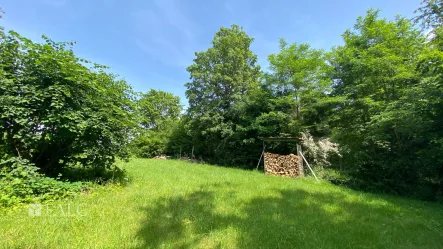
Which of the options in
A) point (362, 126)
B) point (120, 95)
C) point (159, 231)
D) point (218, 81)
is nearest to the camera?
point (159, 231)

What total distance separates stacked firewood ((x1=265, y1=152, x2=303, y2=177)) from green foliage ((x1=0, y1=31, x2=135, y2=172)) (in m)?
7.53

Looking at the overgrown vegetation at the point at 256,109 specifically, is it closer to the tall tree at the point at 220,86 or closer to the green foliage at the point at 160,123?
the tall tree at the point at 220,86

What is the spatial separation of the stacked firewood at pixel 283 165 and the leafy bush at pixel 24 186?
335 inches

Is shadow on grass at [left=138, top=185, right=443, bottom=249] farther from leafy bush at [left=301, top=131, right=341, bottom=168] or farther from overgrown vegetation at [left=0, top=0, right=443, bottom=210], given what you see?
leafy bush at [left=301, top=131, right=341, bottom=168]

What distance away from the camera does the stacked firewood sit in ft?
32.7

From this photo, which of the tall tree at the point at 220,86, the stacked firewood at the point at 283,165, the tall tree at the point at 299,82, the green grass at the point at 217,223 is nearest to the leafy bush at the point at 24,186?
the green grass at the point at 217,223

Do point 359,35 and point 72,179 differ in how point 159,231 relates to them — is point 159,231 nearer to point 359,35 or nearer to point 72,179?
point 72,179

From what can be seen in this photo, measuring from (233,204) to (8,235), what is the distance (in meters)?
3.62

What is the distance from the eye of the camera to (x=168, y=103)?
33.2m

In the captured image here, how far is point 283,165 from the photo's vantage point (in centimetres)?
1039

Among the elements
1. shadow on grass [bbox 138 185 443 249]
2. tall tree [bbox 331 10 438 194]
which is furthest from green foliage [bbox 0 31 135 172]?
tall tree [bbox 331 10 438 194]

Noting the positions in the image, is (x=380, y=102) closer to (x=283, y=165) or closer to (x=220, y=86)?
(x=283, y=165)

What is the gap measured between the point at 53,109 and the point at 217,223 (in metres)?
4.20

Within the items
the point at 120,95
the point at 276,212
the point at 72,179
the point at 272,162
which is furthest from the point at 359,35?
the point at 72,179
